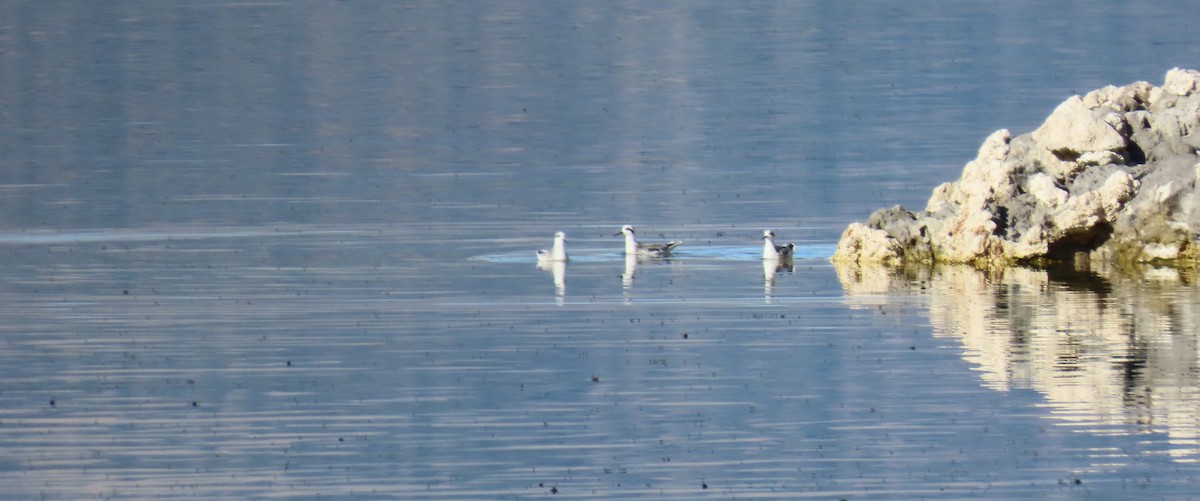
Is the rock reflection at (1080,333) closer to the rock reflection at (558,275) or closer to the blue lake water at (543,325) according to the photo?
the blue lake water at (543,325)

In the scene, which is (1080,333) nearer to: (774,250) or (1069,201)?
(1069,201)

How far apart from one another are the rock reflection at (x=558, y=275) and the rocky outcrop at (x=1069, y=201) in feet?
10.0

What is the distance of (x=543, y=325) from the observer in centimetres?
2323

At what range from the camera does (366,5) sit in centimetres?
11800

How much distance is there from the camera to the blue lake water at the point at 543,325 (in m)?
16.5

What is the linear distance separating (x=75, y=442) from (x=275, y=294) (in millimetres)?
8620

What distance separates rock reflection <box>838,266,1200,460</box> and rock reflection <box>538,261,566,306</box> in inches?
108

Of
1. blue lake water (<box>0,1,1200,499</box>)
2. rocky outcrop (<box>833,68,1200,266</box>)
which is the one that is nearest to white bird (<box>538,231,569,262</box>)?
blue lake water (<box>0,1,1200,499</box>)

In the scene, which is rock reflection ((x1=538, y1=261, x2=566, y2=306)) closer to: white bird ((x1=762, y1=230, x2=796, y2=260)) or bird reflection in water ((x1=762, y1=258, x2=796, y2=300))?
bird reflection in water ((x1=762, y1=258, x2=796, y2=300))

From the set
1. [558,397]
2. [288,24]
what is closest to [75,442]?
[558,397]

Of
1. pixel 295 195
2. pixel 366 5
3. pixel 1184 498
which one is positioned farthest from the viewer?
pixel 366 5

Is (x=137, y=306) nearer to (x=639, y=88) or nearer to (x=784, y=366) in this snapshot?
(x=784, y=366)

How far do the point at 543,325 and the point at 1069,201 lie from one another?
7600 millimetres

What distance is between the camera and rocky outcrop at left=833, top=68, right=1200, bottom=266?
93.0ft
